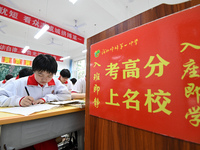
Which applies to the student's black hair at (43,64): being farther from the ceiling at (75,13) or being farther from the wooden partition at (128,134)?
the ceiling at (75,13)

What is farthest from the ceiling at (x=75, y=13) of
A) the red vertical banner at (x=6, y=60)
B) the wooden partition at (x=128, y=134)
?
the wooden partition at (x=128, y=134)

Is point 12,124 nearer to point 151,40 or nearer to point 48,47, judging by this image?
point 151,40

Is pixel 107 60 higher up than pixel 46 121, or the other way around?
pixel 107 60

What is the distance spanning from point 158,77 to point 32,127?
2.60ft

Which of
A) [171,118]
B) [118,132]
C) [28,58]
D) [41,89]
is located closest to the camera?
[171,118]

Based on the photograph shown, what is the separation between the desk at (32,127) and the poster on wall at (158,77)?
0.40 metres

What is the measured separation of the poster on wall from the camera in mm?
335

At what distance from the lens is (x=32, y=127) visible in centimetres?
67

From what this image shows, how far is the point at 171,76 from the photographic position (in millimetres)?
375

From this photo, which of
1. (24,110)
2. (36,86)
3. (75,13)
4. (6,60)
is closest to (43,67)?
(36,86)

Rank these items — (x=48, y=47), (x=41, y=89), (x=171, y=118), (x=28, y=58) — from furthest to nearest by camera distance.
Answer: (x=48, y=47), (x=28, y=58), (x=41, y=89), (x=171, y=118)

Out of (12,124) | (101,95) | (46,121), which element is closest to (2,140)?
(12,124)

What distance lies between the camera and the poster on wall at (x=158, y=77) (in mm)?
335

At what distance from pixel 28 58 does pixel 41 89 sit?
18.5ft
